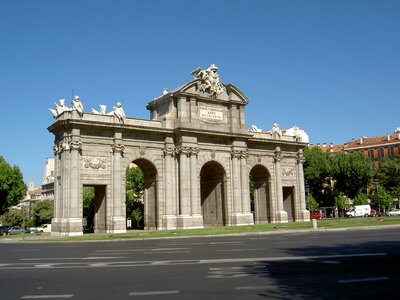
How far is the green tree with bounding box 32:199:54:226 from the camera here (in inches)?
3615

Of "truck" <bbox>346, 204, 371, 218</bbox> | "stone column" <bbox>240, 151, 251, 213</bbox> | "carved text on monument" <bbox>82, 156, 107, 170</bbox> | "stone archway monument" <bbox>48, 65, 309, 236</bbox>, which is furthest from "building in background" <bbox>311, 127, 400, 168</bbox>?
"carved text on monument" <bbox>82, 156, 107, 170</bbox>

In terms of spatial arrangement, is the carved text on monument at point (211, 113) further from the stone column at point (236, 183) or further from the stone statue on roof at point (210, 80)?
the stone column at point (236, 183)

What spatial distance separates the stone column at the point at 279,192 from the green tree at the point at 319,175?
29.6 meters

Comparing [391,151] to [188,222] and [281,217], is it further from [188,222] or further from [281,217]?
[188,222]

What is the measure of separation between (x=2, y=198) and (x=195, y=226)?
36320 mm

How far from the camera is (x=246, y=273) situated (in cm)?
1223

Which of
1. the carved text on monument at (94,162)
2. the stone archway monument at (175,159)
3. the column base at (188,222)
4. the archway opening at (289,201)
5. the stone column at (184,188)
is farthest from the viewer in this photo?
the archway opening at (289,201)

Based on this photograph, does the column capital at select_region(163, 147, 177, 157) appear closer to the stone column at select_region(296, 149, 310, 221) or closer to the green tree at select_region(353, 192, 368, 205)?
the stone column at select_region(296, 149, 310, 221)

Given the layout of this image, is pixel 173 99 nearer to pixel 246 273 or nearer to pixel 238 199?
pixel 238 199

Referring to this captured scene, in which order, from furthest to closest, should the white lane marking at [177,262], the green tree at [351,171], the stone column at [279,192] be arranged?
the green tree at [351,171] < the stone column at [279,192] < the white lane marking at [177,262]

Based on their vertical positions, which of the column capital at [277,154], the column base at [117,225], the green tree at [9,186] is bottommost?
the column base at [117,225]

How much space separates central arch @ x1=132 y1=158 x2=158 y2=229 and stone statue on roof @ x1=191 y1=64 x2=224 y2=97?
417 inches

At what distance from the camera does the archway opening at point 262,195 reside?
187 feet

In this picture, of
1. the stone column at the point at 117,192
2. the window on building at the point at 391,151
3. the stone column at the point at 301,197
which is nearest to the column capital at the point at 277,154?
the stone column at the point at 301,197
